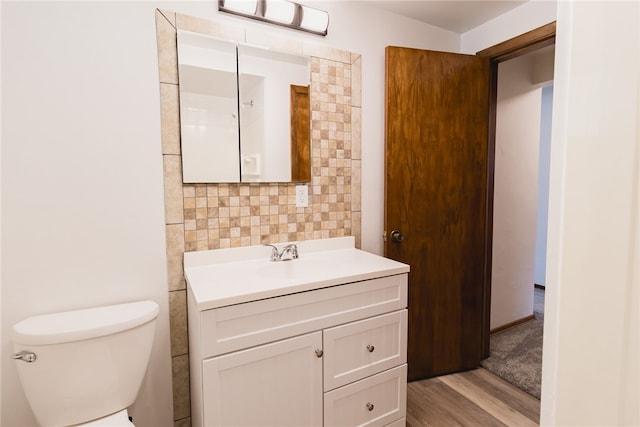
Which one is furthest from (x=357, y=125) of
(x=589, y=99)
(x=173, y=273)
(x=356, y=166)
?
(x=589, y=99)

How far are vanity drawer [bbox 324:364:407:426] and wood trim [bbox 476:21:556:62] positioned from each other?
6.19 feet

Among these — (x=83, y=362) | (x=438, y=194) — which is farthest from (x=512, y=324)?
(x=83, y=362)

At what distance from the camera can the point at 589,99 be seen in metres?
0.28

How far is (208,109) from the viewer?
1.59 metres

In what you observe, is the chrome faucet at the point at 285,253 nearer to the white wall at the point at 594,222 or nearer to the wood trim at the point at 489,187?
the wood trim at the point at 489,187

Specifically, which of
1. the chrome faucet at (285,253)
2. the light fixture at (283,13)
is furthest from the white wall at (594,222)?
the light fixture at (283,13)

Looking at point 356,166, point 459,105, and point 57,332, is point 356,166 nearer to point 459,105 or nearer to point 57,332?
point 459,105

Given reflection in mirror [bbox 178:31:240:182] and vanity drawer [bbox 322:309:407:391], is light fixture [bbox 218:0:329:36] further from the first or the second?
vanity drawer [bbox 322:309:407:391]

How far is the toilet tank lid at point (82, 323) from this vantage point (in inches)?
45.1

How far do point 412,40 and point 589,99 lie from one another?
2.17m

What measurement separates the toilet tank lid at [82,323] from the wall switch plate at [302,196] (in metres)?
0.84

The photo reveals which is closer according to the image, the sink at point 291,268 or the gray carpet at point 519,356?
the sink at point 291,268

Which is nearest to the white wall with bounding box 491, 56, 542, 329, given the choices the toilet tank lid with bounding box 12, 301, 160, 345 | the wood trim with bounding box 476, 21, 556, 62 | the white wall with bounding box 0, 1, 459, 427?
the wood trim with bounding box 476, 21, 556, 62

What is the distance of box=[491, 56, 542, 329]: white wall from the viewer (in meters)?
2.71
